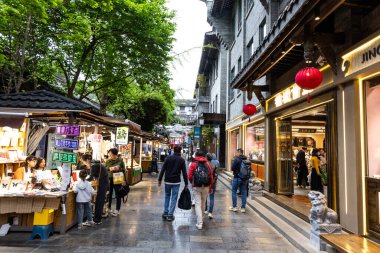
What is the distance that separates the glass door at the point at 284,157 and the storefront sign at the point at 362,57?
5.15 meters

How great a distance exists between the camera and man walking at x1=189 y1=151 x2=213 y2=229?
7.39m

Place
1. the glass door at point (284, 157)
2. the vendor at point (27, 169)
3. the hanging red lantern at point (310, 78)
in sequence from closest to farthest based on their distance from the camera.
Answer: the hanging red lantern at point (310, 78)
the vendor at point (27, 169)
the glass door at point (284, 157)

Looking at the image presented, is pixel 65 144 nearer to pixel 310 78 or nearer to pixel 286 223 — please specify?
pixel 310 78

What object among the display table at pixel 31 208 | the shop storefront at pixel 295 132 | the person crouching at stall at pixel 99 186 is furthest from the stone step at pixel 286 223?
the display table at pixel 31 208

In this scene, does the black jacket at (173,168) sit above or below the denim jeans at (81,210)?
above

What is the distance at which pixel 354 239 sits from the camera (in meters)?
5.09

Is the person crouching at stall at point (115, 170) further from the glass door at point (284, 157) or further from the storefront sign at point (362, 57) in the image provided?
the storefront sign at point (362, 57)

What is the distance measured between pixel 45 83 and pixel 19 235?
10.3m

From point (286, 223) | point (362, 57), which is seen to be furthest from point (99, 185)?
point (362, 57)

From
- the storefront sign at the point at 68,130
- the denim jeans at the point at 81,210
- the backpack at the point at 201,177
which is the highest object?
the storefront sign at the point at 68,130

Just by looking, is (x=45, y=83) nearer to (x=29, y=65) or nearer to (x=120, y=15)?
(x=29, y=65)

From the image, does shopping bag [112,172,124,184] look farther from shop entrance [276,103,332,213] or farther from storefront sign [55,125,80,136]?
shop entrance [276,103,332,213]

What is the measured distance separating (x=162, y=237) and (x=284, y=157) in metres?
6.25

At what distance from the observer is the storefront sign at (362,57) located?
5.05 m
